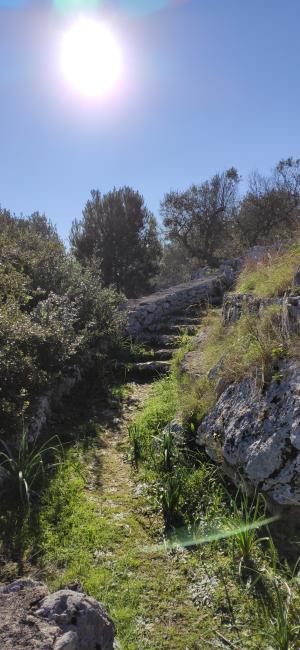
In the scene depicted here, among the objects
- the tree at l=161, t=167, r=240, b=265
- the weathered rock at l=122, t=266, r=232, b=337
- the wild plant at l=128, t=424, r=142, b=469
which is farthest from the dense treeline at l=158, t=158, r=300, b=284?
the wild plant at l=128, t=424, r=142, b=469

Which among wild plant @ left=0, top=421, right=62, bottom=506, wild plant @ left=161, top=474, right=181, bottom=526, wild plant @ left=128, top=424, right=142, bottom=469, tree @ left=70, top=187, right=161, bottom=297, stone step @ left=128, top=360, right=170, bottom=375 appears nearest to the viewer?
wild plant @ left=161, top=474, right=181, bottom=526

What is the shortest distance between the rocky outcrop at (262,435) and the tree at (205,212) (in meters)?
20.4

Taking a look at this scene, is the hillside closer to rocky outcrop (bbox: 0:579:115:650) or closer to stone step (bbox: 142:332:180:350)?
rocky outcrop (bbox: 0:579:115:650)

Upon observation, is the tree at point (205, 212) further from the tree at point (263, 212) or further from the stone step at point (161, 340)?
the stone step at point (161, 340)

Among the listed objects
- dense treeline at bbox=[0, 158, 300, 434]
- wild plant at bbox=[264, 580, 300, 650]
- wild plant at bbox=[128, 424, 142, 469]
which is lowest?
wild plant at bbox=[264, 580, 300, 650]

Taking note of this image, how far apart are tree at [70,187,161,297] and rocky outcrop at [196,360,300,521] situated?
55.7ft

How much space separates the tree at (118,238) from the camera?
2131cm

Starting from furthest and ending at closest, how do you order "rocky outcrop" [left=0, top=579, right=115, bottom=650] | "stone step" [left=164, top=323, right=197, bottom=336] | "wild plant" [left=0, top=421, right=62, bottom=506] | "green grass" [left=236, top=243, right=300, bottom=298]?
1. "stone step" [left=164, top=323, right=197, bottom=336]
2. "green grass" [left=236, top=243, right=300, bottom=298]
3. "wild plant" [left=0, top=421, right=62, bottom=506]
4. "rocky outcrop" [left=0, top=579, right=115, bottom=650]

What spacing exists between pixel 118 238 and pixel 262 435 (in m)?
18.6

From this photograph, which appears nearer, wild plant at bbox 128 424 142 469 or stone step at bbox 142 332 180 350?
wild plant at bbox 128 424 142 469

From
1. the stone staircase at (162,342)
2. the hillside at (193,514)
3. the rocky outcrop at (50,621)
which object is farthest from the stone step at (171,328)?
the rocky outcrop at (50,621)

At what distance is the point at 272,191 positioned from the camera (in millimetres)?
23250

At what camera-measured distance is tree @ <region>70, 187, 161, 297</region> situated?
21.3 m

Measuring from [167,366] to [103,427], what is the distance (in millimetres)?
2420
